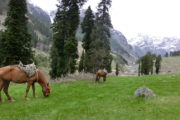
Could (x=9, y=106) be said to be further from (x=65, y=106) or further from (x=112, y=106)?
(x=112, y=106)

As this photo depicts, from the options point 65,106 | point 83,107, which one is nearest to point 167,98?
point 83,107

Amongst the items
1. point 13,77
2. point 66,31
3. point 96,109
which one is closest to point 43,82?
point 13,77

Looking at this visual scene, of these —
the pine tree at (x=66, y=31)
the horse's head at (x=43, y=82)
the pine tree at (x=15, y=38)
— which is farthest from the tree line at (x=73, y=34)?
the horse's head at (x=43, y=82)

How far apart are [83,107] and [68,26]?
1065 inches

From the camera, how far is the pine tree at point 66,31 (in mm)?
37469

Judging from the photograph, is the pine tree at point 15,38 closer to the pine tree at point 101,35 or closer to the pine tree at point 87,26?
the pine tree at point 101,35

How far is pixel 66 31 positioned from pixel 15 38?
375 inches

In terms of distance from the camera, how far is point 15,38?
34250mm

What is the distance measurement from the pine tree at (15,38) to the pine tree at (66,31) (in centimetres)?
656

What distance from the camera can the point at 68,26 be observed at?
37.2 meters

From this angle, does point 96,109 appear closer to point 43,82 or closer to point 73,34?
point 43,82

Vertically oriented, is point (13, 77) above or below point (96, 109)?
above

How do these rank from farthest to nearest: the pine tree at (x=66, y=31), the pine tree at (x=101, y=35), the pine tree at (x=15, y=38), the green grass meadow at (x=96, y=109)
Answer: the pine tree at (x=101, y=35) → the pine tree at (x=66, y=31) → the pine tree at (x=15, y=38) → the green grass meadow at (x=96, y=109)

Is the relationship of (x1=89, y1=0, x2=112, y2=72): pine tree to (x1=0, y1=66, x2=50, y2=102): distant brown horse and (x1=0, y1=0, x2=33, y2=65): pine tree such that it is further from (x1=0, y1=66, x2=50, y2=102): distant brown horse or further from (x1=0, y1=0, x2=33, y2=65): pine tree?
(x1=0, y1=66, x2=50, y2=102): distant brown horse
